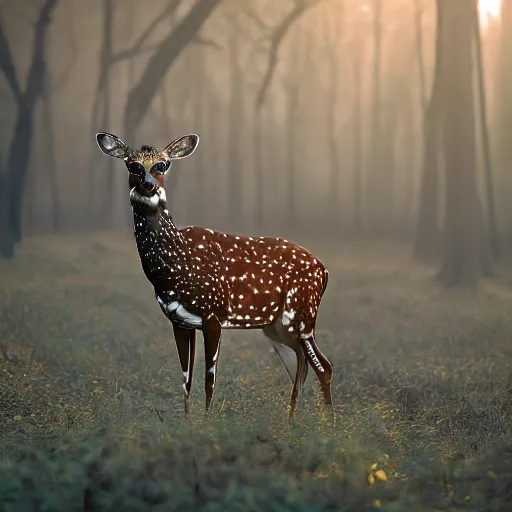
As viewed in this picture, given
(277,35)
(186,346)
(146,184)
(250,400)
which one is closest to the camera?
(146,184)

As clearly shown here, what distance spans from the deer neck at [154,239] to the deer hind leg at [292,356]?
2.67 ft

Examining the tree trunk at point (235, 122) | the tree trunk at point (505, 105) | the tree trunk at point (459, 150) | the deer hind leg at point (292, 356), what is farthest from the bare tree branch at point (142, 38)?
the deer hind leg at point (292, 356)

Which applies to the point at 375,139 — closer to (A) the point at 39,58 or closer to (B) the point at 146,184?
(B) the point at 146,184

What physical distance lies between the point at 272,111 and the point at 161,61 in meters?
0.97

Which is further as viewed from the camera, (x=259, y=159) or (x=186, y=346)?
(x=259, y=159)

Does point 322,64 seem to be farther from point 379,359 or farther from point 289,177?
point 379,359

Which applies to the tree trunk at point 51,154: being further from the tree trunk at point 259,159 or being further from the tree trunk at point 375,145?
the tree trunk at point 375,145

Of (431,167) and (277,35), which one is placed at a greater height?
(277,35)

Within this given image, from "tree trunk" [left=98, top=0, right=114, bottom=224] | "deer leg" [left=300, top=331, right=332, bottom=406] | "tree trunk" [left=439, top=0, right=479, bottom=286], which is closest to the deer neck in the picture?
"deer leg" [left=300, top=331, right=332, bottom=406]

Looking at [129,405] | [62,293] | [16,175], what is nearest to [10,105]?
[16,175]

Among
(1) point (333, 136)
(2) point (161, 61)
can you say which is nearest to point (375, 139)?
(1) point (333, 136)

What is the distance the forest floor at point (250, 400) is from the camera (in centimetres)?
391

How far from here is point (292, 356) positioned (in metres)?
4.65

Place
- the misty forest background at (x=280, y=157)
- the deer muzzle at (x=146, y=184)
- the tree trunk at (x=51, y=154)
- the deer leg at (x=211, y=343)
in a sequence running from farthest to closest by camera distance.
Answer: the tree trunk at (x=51, y=154) → the misty forest background at (x=280, y=157) → the deer leg at (x=211, y=343) → the deer muzzle at (x=146, y=184)
